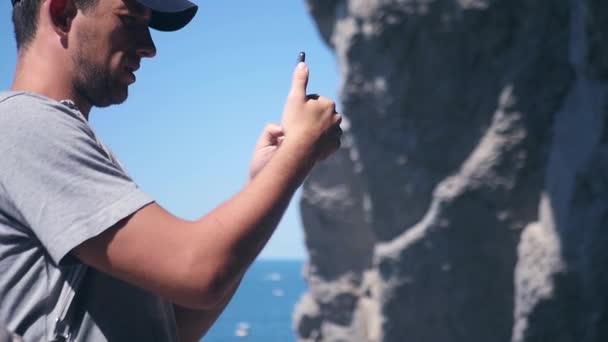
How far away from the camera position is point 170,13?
2.75ft

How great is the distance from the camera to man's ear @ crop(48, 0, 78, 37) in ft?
2.53

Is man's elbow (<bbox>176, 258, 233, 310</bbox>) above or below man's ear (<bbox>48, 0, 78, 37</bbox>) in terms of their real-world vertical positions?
below

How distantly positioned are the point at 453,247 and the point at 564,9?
251 cm

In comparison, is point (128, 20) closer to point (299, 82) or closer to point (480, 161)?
point (299, 82)

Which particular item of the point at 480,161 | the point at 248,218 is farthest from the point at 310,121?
the point at 480,161

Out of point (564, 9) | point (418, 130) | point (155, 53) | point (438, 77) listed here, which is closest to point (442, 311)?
point (418, 130)

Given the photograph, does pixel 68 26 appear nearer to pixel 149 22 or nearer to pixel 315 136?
pixel 149 22

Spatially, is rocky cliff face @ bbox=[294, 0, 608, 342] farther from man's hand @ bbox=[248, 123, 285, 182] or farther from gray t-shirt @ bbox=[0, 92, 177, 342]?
gray t-shirt @ bbox=[0, 92, 177, 342]

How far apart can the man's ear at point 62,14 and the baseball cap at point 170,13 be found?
0.07m

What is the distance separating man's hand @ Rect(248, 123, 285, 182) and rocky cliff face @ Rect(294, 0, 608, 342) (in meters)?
4.72

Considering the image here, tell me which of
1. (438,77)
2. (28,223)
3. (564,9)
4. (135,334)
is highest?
(28,223)

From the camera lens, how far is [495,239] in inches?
278

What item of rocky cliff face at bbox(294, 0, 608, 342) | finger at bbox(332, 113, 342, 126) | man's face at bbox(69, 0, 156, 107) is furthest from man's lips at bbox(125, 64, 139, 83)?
rocky cliff face at bbox(294, 0, 608, 342)

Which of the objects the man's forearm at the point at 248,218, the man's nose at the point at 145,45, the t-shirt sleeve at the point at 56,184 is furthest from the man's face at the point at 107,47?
the man's forearm at the point at 248,218
